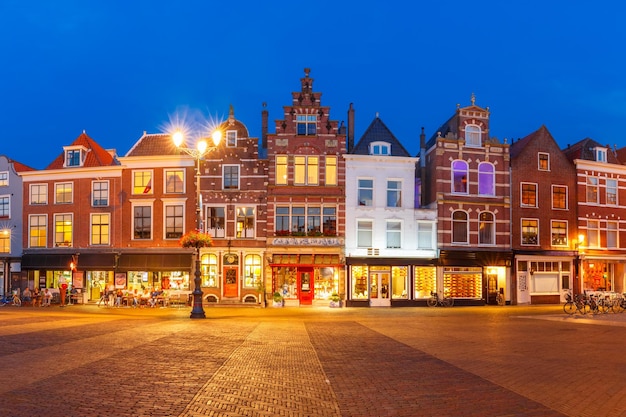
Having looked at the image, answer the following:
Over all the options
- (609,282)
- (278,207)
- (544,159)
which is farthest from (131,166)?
(609,282)

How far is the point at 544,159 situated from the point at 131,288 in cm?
3206

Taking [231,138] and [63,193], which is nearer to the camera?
[231,138]

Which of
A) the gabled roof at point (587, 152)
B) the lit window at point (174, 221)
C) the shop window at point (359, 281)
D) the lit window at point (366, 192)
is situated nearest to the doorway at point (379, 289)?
the shop window at point (359, 281)

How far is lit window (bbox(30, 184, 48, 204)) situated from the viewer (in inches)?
1706

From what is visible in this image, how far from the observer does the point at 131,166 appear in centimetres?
4128

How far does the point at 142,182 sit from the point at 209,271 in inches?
326

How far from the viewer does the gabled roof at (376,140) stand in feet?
133

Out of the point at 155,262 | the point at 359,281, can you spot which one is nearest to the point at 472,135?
the point at 359,281

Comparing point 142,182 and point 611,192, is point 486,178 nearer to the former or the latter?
point 611,192

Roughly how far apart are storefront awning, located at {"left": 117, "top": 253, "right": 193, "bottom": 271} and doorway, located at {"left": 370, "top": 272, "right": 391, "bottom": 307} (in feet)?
41.7

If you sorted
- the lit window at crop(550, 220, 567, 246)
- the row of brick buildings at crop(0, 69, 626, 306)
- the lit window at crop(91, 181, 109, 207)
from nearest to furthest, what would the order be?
the row of brick buildings at crop(0, 69, 626, 306)
the lit window at crop(91, 181, 109, 207)
the lit window at crop(550, 220, 567, 246)

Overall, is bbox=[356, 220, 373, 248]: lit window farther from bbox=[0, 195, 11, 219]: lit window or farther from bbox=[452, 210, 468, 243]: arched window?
bbox=[0, 195, 11, 219]: lit window

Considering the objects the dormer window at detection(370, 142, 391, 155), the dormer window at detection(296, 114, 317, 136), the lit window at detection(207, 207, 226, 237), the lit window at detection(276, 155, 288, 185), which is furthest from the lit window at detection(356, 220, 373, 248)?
the lit window at detection(207, 207, 226, 237)

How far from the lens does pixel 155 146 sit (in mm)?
41750
